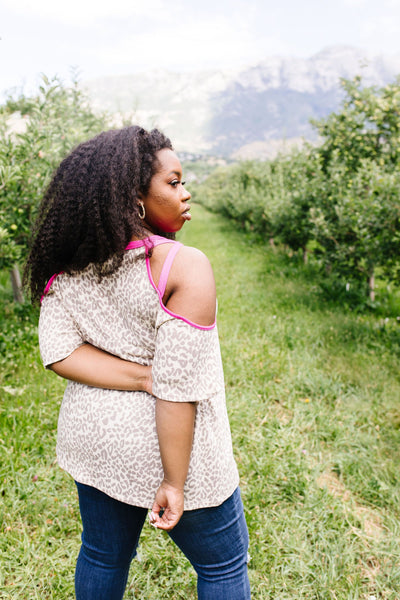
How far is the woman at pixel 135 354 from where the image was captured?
3.38 ft

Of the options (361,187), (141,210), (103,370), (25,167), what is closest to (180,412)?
(103,370)

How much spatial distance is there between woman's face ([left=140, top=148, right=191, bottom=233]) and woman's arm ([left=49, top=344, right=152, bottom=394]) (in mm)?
414

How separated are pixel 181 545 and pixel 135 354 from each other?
23.3 inches

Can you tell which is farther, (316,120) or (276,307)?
(316,120)

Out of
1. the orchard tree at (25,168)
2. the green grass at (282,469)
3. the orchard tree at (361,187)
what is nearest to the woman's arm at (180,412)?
the green grass at (282,469)

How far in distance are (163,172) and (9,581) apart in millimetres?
2172

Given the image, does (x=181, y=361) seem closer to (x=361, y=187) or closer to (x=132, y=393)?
(x=132, y=393)

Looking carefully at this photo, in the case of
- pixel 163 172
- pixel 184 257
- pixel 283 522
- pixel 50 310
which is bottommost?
pixel 283 522

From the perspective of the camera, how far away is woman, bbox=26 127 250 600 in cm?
103

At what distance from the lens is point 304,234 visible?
8570 mm

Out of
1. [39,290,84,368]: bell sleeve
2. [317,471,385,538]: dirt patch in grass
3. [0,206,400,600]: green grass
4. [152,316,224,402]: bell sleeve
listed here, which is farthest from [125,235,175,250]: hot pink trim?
[317,471,385,538]: dirt patch in grass

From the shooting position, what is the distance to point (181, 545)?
1205 mm

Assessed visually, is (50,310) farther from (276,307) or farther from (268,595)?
(276,307)

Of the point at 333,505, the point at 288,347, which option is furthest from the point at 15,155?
the point at 333,505
